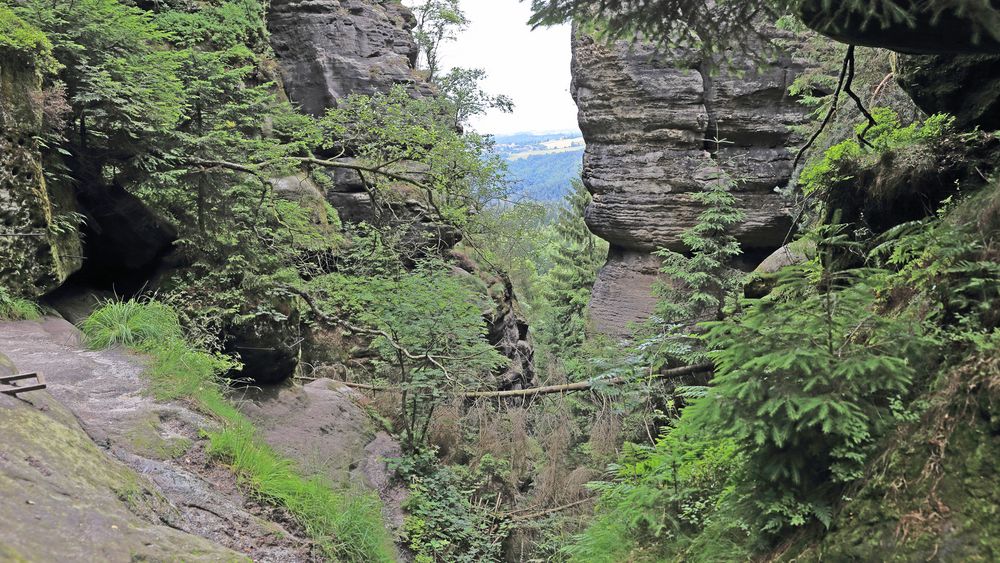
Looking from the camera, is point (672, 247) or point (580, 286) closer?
point (672, 247)

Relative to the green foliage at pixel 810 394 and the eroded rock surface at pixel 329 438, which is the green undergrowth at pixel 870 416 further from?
the eroded rock surface at pixel 329 438

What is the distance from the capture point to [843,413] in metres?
2.80

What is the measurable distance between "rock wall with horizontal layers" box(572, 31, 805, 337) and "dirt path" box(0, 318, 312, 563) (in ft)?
45.7

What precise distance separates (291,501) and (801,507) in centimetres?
431

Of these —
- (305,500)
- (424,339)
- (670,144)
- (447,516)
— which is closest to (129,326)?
(305,500)

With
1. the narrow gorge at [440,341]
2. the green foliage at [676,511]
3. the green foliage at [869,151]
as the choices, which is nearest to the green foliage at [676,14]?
the narrow gorge at [440,341]

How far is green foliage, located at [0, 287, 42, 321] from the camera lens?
6.37 meters

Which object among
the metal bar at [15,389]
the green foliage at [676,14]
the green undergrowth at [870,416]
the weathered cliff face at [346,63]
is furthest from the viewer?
the weathered cliff face at [346,63]

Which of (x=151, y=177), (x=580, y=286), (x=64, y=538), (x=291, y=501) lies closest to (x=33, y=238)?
(x=151, y=177)

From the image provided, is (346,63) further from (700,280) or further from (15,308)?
(15,308)

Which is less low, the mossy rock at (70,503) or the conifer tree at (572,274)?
the mossy rock at (70,503)

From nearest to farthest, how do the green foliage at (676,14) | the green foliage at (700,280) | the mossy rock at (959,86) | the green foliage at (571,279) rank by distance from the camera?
the green foliage at (676,14) → the mossy rock at (959,86) → the green foliage at (700,280) → the green foliage at (571,279)

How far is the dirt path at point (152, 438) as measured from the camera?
4.63 meters

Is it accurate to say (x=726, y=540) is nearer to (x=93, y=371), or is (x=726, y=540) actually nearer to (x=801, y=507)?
(x=801, y=507)
